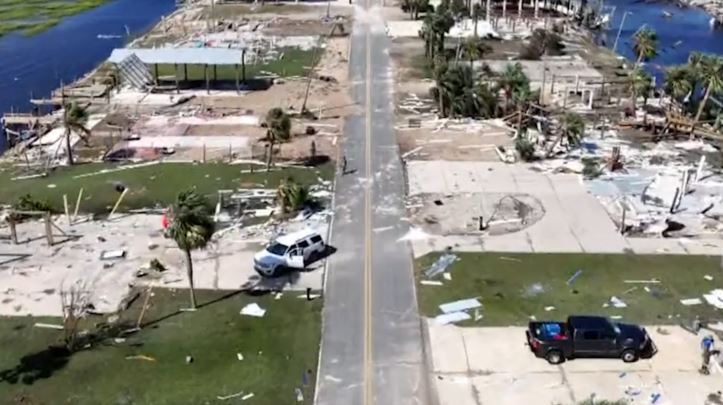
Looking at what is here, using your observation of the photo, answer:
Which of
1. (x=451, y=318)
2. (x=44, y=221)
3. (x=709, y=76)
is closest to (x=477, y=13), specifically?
(x=709, y=76)

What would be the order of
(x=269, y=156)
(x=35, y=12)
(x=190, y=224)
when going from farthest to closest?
(x=35, y=12)
(x=269, y=156)
(x=190, y=224)

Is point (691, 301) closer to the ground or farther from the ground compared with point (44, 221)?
closer to the ground

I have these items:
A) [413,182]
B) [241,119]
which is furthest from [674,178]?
[241,119]

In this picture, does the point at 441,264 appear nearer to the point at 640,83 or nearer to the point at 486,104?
the point at 486,104

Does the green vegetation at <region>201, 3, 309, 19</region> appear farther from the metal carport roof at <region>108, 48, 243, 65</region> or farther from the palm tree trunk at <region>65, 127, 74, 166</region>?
the palm tree trunk at <region>65, 127, 74, 166</region>

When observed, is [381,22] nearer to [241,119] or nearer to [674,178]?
[241,119]

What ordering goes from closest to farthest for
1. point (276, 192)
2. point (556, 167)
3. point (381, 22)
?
point (276, 192), point (556, 167), point (381, 22)

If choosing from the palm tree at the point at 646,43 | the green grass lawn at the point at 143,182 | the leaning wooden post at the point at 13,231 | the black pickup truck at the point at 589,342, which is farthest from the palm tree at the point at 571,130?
the leaning wooden post at the point at 13,231

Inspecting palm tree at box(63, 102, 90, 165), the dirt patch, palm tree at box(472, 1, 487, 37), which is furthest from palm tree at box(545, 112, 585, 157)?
palm tree at box(472, 1, 487, 37)
